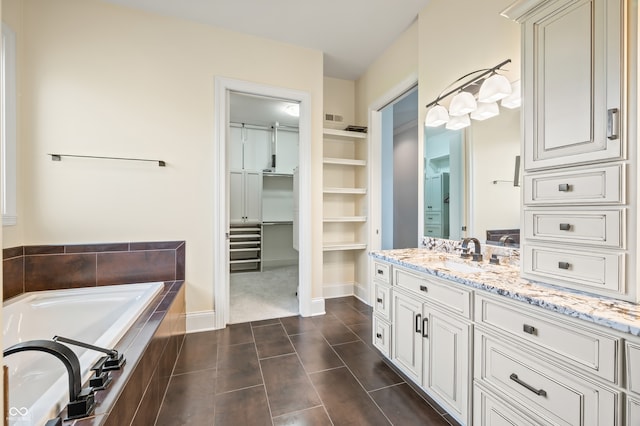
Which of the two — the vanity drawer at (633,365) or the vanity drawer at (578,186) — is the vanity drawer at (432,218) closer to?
the vanity drawer at (578,186)

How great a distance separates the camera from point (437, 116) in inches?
89.1

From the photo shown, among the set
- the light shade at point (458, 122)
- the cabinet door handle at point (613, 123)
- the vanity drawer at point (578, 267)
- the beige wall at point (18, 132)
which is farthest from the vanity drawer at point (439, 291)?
the beige wall at point (18, 132)

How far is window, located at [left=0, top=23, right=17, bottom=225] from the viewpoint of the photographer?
7.05 feet

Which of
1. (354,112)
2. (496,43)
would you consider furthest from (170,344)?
(354,112)

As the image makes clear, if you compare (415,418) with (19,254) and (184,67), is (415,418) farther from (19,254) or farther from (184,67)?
(184,67)

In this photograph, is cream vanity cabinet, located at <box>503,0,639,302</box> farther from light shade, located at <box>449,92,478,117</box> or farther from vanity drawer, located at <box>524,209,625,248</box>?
light shade, located at <box>449,92,478,117</box>

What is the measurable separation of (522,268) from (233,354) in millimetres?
2093

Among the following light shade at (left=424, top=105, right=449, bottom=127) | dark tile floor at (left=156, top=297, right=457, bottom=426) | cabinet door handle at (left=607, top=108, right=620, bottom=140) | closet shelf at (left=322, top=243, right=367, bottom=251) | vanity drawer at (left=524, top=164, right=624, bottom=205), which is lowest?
dark tile floor at (left=156, top=297, right=457, bottom=426)

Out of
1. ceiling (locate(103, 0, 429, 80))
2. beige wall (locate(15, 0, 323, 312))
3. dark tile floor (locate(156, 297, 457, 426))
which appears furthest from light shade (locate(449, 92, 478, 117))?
dark tile floor (locate(156, 297, 457, 426))

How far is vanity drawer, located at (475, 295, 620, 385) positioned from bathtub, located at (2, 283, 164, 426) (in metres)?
1.80

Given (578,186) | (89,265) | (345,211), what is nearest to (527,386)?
(578,186)

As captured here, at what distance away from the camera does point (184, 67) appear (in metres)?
2.70

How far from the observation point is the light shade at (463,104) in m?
1.99

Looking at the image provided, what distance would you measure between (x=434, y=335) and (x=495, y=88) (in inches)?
60.7
